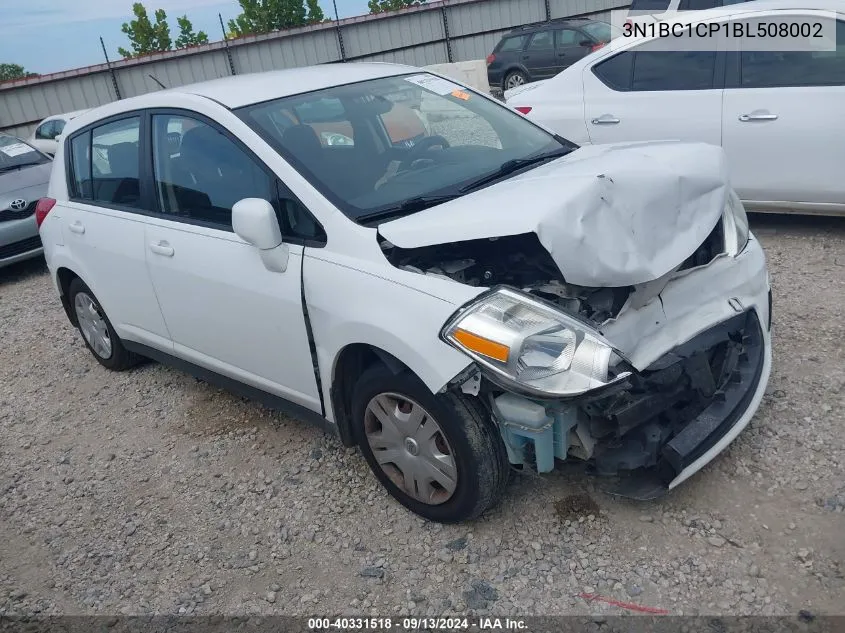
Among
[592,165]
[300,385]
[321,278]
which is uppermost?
[592,165]

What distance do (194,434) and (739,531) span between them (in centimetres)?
275

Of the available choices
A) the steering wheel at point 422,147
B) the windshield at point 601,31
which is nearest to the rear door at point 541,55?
the windshield at point 601,31

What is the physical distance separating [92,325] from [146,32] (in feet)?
105

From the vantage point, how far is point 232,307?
3273 mm

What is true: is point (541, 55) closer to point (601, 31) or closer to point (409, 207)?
point (601, 31)

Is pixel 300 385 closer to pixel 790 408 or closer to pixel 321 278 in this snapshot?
pixel 321 278

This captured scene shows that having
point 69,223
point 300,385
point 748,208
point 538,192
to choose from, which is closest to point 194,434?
point 300,385

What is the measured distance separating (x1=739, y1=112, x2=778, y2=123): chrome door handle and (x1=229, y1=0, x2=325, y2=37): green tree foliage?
27363 mm

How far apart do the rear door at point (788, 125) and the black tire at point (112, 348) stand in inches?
173

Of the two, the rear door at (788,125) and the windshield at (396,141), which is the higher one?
the windshield at (396,141)

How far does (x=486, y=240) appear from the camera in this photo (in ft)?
9.13

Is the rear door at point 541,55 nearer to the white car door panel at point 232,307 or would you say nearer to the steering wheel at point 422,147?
the steering wheel at point 422,147

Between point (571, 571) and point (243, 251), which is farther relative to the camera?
point (243, 251)

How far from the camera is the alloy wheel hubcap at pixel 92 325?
4.63 metres
